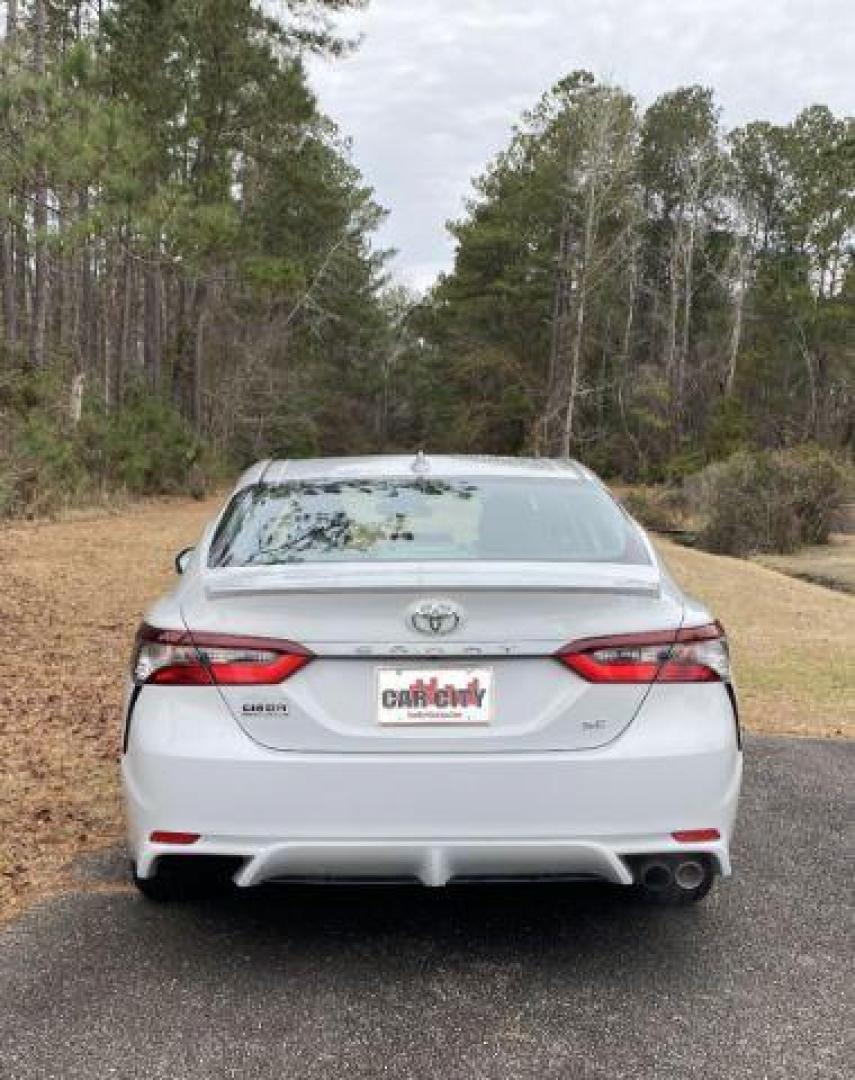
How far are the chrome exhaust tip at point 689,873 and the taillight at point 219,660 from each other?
1195mm

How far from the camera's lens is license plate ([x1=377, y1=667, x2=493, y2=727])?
2.87 metres

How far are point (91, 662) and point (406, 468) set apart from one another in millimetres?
4586

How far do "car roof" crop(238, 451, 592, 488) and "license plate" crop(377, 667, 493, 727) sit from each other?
4.44 ft

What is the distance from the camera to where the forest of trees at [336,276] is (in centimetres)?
1895

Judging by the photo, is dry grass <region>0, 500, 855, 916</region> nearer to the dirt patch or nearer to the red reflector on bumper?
the dirt patch

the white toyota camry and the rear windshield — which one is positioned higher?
the rear windshield

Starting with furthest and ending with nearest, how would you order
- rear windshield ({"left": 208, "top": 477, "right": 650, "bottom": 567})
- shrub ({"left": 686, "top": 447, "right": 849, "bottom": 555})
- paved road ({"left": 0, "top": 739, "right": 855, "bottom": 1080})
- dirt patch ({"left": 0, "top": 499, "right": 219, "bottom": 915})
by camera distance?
shrub ({"left": 686, "top": 447, "right": 849, "bottom": 555})
dirt patch ({"left": 0, "top": 499, "right": 219, "bottom": 915})
rear windshield ({"left": 208, "top": 477, "right": 650, "bottom": 567})
paved road ({"left": 0, "top": 739, "right": 855, "bottom": 1080})

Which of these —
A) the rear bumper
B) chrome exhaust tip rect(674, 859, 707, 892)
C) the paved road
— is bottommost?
the paved road

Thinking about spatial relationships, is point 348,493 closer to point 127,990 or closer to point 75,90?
point 127,990

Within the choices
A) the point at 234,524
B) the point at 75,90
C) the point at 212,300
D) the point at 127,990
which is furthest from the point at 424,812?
the point at 212,300

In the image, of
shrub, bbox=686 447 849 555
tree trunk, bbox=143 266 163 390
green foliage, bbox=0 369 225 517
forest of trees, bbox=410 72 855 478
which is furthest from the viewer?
forest of trees, bbox=410 72 855 478

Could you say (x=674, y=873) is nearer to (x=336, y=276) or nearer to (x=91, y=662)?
(x=91, y=662)

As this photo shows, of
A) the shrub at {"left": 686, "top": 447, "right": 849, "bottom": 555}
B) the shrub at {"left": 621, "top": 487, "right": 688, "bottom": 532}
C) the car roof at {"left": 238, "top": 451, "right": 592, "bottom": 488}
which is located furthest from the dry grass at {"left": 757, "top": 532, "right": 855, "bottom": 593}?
the car roof at {"left": 238, "top": 451, "right": 592, "bottom": 488}

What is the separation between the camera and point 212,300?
125 ft
